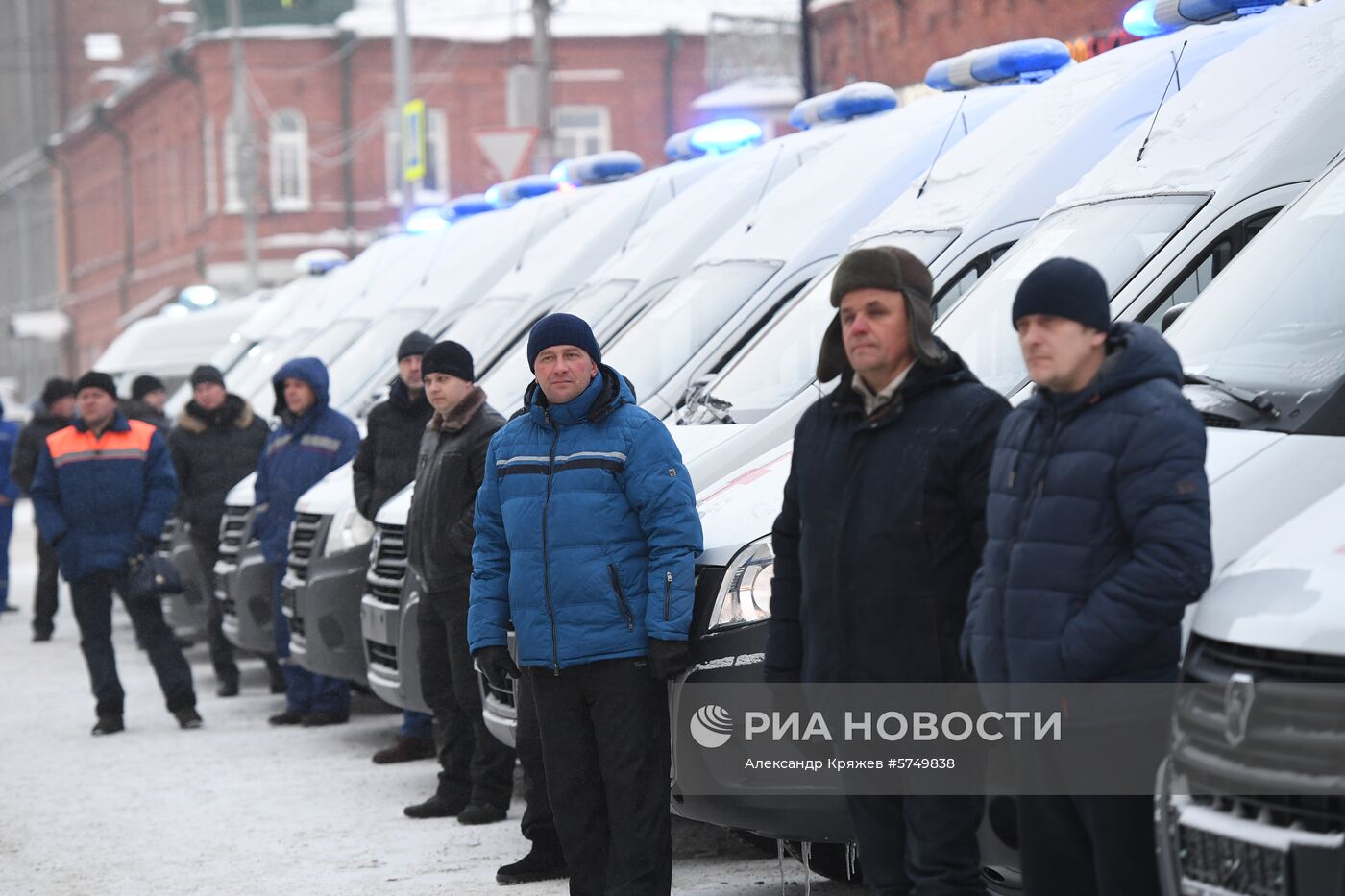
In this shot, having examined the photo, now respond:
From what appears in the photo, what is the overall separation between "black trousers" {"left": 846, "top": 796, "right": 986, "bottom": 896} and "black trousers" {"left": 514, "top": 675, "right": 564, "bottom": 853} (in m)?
2.04

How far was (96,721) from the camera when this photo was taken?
11.6 meters

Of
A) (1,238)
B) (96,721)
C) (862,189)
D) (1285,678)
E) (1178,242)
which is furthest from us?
(1,238)

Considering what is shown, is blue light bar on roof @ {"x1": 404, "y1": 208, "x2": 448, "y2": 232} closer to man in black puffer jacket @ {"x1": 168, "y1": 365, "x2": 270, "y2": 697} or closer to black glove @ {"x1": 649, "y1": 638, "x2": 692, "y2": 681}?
man in black puffer jacket @ {"x1": 168, "y1": 365, "x2": 270, "y2": 697}

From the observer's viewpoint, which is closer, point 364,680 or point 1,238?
point 364,680

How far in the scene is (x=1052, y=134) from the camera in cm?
789

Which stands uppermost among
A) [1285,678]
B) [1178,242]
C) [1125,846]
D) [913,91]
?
[913,91]

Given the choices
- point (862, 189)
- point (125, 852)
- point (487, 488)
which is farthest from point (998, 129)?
point (125, 852)

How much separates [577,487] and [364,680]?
4478mm

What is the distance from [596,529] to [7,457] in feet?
Answer: 46.7

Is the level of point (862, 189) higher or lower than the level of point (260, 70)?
lower

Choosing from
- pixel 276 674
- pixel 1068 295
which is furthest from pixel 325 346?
pixel 1068 295

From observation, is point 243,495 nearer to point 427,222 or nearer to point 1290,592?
point 427,222

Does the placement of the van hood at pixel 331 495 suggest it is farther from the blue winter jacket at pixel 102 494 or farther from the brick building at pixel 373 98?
the brick building at pixel 373 98

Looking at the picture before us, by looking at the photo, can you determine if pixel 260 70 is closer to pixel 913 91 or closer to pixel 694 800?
pixel 913 91
